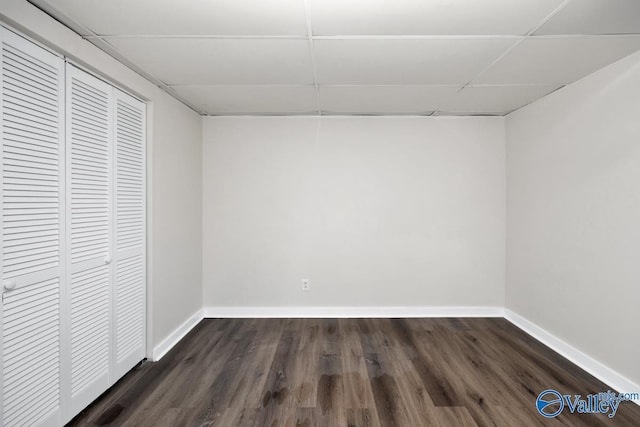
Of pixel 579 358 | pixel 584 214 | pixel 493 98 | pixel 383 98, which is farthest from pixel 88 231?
pixel 579 358

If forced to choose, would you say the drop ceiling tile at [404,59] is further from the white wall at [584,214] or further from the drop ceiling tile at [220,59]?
the white wall at [584,214]

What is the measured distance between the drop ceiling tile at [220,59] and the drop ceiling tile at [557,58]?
1427mm

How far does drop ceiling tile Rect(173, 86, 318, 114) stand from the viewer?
2.76 m

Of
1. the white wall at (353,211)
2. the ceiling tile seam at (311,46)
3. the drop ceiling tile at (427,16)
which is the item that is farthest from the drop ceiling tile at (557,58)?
the ceiling tile seam at (311,46)

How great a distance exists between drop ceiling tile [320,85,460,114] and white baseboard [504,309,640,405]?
7.94 feet

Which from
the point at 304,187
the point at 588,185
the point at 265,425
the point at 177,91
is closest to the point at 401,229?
the point at 304,187

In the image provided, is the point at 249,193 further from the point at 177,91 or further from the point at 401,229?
the point at 401,229

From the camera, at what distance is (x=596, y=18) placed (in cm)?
169

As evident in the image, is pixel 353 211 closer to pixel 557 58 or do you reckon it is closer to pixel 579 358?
pixel 557 58

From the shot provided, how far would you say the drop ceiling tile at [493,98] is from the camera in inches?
108

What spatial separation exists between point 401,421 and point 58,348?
6.79ft

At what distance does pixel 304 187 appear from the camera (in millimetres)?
3666

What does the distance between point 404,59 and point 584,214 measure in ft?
6.32

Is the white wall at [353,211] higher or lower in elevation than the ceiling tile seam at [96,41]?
lower
